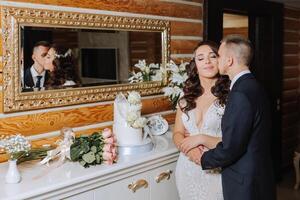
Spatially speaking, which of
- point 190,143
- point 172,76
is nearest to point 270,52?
point 172,76

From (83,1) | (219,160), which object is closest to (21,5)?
(83,1)

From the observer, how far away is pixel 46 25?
222 cm

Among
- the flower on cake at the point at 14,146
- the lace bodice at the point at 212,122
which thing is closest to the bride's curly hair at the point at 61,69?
the flower on cake at the point at 14,146

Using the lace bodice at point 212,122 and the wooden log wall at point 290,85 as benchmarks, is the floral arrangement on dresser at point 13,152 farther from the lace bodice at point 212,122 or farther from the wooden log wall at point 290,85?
the wooden log wall at point 290,85

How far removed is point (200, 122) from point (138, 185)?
56 centimetres

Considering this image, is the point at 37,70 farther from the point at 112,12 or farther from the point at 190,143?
the point at 190,143

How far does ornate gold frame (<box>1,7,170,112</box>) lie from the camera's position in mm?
2066

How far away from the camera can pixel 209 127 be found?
2.36m

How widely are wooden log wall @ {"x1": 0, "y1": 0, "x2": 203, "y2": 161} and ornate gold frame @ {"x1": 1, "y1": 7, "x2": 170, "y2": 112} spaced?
0.05 meters

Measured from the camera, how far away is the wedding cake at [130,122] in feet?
7.62

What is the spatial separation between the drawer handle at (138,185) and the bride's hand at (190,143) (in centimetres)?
31

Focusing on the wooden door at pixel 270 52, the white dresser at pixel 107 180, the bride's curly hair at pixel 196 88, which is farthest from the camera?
the wooden door at pixel 270 52

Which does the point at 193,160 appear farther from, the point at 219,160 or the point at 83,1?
the point at 83,1

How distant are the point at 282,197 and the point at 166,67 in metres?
2.31
